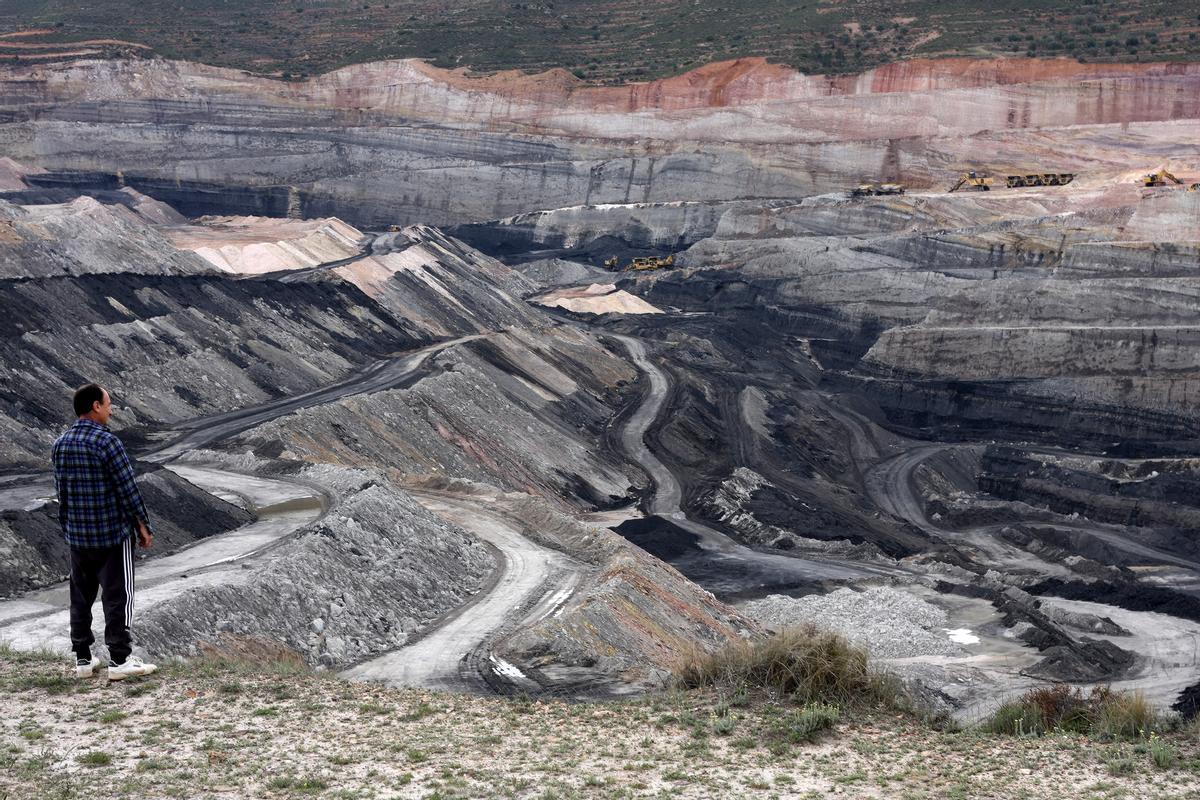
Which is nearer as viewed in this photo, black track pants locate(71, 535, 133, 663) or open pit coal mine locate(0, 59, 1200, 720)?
black track pants locate(71, 535, 133, 663)

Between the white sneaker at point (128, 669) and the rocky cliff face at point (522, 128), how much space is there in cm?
7429

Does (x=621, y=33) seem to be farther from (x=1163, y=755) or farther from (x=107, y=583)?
(x=1163, y=755)

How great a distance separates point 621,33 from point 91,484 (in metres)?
100

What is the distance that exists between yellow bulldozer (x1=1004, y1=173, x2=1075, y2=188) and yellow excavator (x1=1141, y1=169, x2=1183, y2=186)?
6712 millimetres

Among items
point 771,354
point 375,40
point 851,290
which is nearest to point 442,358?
point 771,354

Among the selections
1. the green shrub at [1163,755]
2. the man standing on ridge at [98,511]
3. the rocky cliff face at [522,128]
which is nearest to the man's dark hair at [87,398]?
the man standing on ridge at [98,511]

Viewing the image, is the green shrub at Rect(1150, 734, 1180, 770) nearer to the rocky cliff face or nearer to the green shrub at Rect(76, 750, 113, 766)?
the green shrub at Rect(76, 750, 113, 766)

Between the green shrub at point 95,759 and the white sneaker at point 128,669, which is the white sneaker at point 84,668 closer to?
the white sneaker at point 128,669

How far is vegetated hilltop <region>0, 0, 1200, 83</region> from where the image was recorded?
86875 mm

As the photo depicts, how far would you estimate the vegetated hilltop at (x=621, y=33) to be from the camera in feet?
285

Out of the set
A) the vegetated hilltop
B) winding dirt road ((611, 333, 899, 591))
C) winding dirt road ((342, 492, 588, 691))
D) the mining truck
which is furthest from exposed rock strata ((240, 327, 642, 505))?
the vegetated hilltop

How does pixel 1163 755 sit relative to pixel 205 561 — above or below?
above

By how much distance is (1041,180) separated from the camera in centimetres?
7038

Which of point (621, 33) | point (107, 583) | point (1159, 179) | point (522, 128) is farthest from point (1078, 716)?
point (621, 33)
